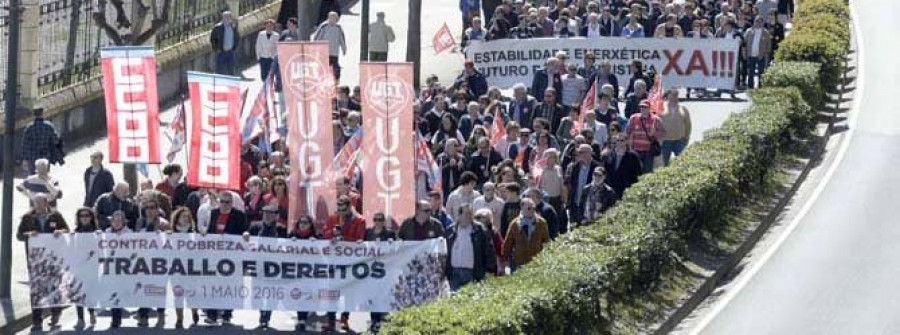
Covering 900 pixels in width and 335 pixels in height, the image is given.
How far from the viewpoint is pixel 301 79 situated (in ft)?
74.1

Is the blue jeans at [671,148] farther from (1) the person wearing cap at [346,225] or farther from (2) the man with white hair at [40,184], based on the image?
(2) the man with white hair at [40,184]

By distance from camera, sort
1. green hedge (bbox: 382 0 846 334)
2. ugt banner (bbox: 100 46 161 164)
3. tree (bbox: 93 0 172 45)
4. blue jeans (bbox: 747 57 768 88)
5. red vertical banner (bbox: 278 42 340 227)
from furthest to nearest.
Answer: blue jeans (bbox: 747 57 768 88)
tree (bbox: 93 0 172 45)
ugt banner (bbox: 100 46 161 164)
red vertical banner (bbox: 278 42 340 227)
green hedge (bbox: 382 0 846 334)

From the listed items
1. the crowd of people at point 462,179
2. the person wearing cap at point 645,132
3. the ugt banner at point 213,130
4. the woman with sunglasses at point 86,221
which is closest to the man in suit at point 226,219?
the crowd of people at point 462,179

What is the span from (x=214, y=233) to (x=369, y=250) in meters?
1.57

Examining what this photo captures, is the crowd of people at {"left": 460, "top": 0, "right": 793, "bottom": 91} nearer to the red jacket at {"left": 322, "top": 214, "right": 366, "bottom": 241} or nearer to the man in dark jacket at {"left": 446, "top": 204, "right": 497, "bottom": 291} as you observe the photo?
the red jacket at {"left": 322, "top": 214, "right": 366, "bottom": 241}

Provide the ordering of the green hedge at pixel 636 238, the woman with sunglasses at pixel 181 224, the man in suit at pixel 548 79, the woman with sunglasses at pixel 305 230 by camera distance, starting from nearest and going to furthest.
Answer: the green hedge at pixel 636 238 < the woman with sunglasses at pixel 305 230 < the woman with sunglasses at pixel 181 224 < the man in suit at pixel 548 79

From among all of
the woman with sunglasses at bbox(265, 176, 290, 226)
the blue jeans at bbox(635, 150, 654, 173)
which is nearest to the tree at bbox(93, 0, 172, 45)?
the blue jeans at bbox(635, 150, 654, 173)

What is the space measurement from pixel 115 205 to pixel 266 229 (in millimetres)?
1679

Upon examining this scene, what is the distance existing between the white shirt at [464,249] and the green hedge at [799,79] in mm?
12330

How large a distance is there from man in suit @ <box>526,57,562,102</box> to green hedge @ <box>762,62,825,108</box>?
3.65 m

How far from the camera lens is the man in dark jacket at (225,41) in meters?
35.0

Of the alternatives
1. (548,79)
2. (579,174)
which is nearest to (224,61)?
(548,79)

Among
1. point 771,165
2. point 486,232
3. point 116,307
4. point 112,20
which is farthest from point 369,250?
point 112,20

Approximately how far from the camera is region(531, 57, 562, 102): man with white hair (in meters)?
31.6
